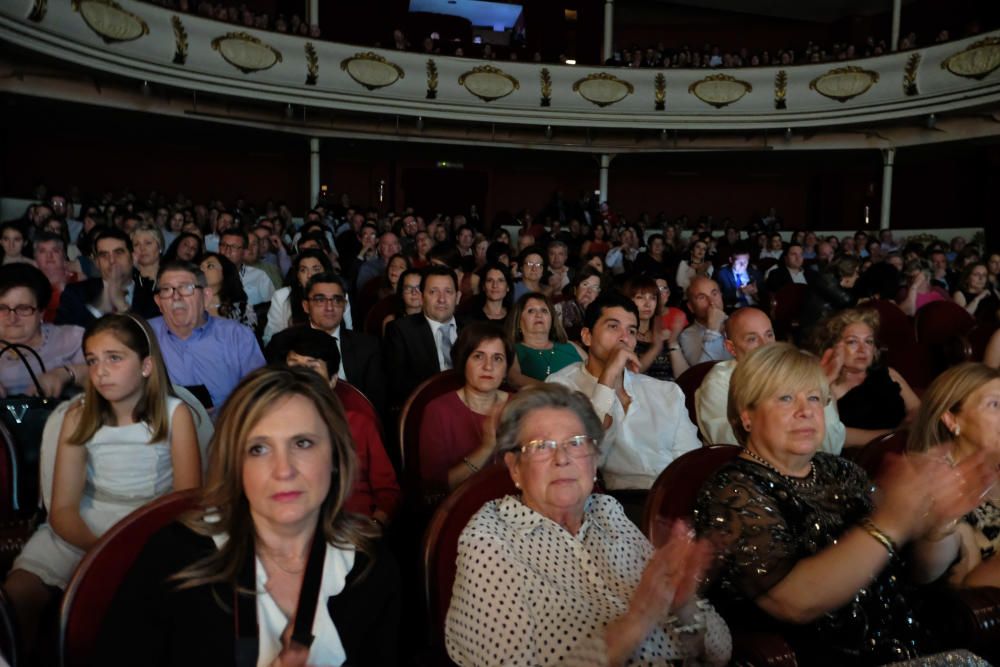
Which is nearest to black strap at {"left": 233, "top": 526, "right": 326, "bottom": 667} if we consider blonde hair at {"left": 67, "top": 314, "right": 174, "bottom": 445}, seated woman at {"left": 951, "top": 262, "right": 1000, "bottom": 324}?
blonde hair at {"left": 67, "top": 314, "right": 174, "bottom": 445}

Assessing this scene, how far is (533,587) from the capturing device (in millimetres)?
1421

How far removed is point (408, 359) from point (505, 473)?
2.07 meters

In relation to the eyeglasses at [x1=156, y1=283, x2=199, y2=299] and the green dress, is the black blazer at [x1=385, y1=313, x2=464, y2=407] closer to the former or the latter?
the green dress

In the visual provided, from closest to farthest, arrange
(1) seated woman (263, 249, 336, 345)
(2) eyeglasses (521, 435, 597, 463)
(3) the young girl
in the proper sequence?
(2) eyeglasses (521, 435, 597, 463), (3) the young girl, (1) seated woman (263, 249, 336, 345)

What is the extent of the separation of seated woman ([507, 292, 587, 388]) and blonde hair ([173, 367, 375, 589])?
2234mm

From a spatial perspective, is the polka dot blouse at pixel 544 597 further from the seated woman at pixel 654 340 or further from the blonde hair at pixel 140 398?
the seated woman at pixel 654 340

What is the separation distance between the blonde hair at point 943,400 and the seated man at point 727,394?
1.94 ft

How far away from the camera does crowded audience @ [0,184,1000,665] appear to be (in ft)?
4.25

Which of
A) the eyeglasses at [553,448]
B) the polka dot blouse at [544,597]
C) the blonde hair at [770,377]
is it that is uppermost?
the blonde hair at [770,377]

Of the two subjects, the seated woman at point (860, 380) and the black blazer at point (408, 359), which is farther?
the black blazer at point (408, 359)

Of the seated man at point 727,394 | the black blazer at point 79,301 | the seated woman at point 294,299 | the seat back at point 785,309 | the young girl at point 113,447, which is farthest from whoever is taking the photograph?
the seat back at point 785,309

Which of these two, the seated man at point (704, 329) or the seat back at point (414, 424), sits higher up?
the seated man at point (704, 329)

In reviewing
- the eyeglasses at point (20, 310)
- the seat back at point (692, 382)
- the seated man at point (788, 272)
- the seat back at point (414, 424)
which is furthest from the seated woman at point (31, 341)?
the seated man at point (788, 272)

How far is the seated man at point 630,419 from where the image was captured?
2625mm
